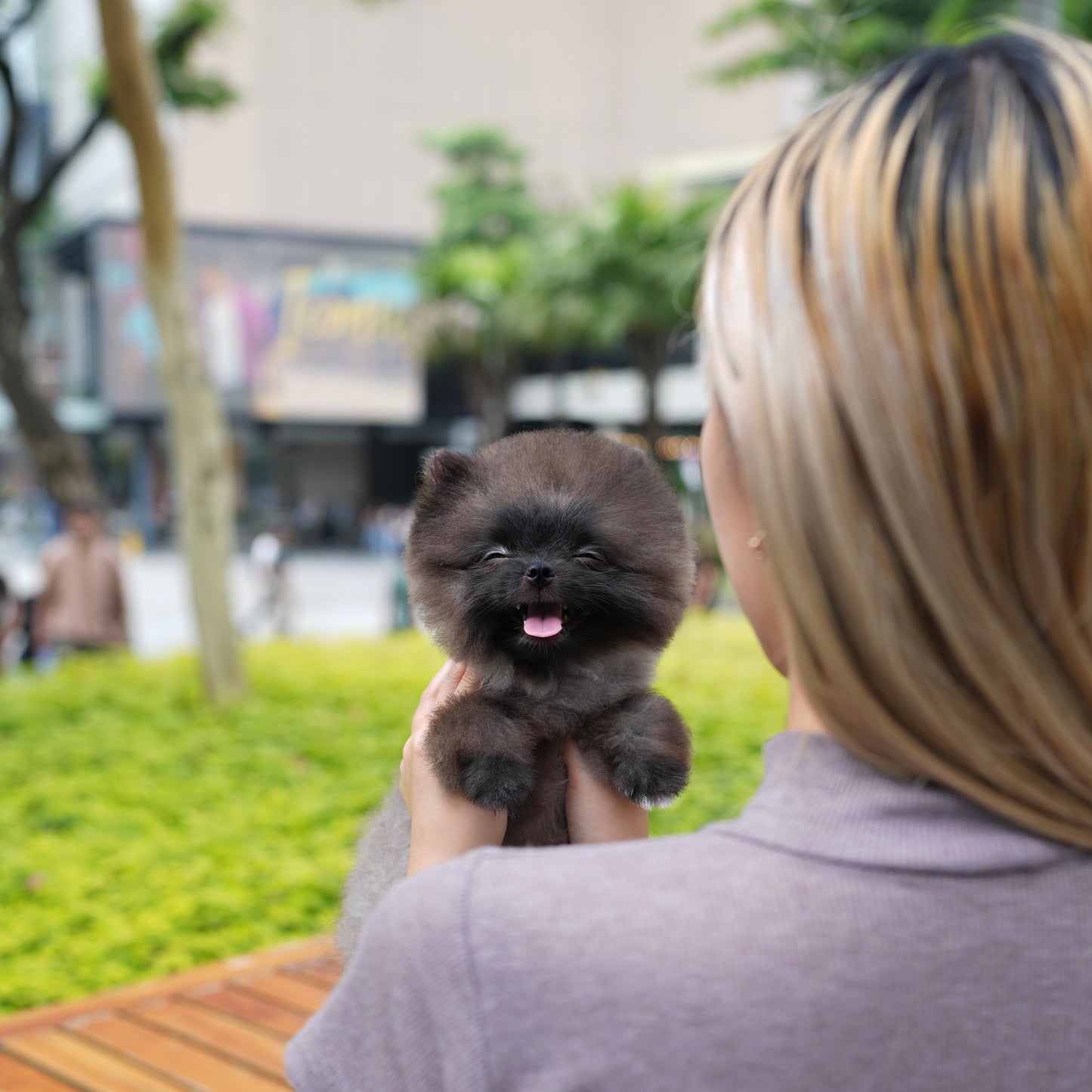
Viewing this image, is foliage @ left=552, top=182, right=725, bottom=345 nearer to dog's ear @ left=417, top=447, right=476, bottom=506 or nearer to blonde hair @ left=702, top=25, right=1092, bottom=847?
dog's ear @ left=417, top=447, right=476, bottom=506

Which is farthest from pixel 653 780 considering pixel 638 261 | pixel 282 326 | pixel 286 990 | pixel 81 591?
pixel 282 326

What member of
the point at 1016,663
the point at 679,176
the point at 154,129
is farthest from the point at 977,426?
the point at 679,176

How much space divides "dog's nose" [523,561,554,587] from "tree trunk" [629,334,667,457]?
16.2m

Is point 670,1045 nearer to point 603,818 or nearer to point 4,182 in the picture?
point 603,818

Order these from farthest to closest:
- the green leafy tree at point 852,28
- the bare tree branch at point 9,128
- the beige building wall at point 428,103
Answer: the beige building wall at point 428,103, the green leafy tree at point 852,28, the bare tree branch at point 9,128

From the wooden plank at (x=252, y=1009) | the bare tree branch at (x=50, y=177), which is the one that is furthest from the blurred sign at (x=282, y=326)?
the wooden plank at (x=252, y=1009)

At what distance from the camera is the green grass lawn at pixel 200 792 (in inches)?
194

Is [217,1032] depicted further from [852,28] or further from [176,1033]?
[852,28]

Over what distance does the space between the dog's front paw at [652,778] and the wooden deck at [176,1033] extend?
5.45ft

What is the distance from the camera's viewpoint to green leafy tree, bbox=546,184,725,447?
18.9 m

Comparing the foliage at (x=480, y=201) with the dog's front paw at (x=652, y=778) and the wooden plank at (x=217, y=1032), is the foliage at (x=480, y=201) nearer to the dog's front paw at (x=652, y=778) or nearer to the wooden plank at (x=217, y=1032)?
the wooden plank at (x=217, y=1032)

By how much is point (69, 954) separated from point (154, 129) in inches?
214

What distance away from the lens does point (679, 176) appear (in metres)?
33.2

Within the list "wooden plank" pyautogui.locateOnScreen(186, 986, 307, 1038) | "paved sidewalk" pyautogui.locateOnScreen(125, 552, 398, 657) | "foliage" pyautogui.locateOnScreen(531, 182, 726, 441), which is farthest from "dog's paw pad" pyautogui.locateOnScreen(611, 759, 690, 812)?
"foliage" pyautogui.locateOnScreen(531, 182, 726, 441)
